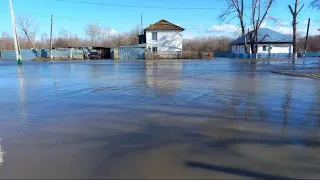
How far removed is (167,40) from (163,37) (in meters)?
1.04

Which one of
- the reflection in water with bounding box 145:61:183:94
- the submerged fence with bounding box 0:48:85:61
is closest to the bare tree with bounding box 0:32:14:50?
the submerged fence with bounding box 0:48:85:61

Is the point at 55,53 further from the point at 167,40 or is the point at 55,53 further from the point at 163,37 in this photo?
the point at 167,40

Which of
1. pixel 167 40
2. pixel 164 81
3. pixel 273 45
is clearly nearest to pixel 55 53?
pixel 167 40

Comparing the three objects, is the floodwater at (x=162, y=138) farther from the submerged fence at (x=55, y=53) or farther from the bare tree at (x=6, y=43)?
the bare tree at (x=6, y=43)

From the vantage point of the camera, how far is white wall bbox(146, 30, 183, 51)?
196ft

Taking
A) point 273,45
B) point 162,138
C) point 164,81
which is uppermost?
point 273,45

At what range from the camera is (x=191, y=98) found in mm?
9766

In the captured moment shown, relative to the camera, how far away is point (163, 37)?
60.0 metres

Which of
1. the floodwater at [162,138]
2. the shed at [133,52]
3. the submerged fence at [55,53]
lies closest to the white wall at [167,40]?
the shed at [133,52]

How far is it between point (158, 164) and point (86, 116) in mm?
3585

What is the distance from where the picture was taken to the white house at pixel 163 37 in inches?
2347

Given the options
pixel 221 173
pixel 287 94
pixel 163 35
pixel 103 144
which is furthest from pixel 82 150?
pixel 163 35

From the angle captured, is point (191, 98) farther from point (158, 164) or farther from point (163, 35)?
point (163, 35)

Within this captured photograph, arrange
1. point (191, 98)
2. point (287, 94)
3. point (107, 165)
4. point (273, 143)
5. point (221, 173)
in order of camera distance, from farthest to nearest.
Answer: point (287, 94), point (191, 98), point (273, 143), point (107, 165), point (221, 173)
